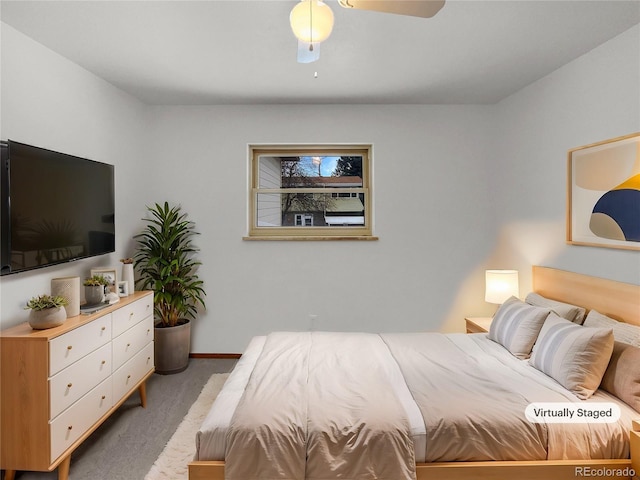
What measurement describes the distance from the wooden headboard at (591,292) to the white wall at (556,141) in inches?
2.6

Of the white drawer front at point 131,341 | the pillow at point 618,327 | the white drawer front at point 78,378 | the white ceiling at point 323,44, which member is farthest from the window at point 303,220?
the pillow at point 618,327

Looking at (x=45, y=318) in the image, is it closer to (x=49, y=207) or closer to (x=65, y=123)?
(x=49, y=207)

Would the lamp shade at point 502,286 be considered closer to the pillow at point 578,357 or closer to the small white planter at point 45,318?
the pillow at point 578,357

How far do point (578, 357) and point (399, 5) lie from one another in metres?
1.99

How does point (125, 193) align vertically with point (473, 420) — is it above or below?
above

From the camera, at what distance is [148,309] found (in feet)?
10.3

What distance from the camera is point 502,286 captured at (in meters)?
3.39

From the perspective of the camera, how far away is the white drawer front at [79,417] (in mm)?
2010

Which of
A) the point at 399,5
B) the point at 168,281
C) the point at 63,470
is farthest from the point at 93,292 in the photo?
the point at 399,5

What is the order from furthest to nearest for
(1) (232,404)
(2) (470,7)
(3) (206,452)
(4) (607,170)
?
(4) (607,170), (2) (470,7), (1) (232,404), (3) (206,452)

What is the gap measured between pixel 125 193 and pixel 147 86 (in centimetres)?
100

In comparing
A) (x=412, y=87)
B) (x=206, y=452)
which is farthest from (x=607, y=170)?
(x=206, y=452)

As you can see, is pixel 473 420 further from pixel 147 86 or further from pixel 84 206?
pixel 147 86

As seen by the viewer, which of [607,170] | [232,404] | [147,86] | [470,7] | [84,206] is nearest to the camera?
[232,404]
